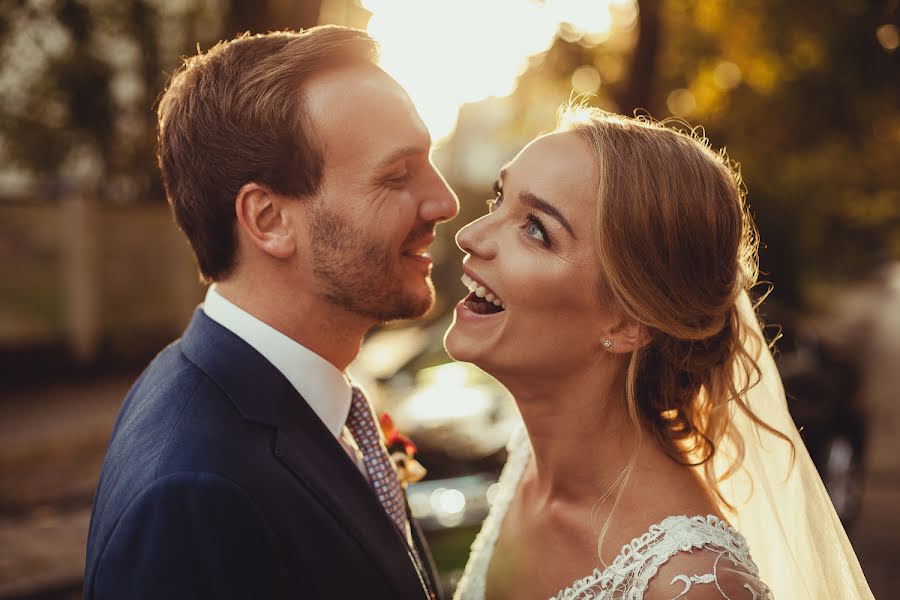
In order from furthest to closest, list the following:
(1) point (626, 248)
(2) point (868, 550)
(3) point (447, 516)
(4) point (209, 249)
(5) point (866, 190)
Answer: (5) point (866, 190) < (2) point (868, 550) < (3) point (447, 516) < (4) point (209, 249) < (1) point (626, 248)

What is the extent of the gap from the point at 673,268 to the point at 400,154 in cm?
92

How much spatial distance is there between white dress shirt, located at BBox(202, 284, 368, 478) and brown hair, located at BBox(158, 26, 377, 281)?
0.67ft

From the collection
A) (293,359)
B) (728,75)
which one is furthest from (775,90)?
(293,359)

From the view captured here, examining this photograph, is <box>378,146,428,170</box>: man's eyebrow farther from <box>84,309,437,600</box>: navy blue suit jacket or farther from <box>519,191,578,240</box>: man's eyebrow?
<box>84,309,437,600</box>: navy blue suit jacket

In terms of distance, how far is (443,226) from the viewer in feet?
65.9

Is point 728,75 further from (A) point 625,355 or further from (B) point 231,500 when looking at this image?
(B) point 231,500

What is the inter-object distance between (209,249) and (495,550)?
1.45 metres

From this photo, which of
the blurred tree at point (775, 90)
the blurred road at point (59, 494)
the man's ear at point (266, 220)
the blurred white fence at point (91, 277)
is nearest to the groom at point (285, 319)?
the man's ear at point (266, 220)

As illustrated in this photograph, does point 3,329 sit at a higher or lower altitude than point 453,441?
lower

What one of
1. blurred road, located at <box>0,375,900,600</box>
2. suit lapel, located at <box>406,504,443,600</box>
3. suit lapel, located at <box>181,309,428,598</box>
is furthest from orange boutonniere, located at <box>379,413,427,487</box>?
blurred road, located at <box>0,375,900,600</box>

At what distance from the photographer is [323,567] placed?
1.97 meters

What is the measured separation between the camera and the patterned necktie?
8.01ft

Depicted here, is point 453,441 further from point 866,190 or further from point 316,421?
point 866,190

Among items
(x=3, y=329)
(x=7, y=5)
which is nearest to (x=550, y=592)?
(x=3, y=329)
